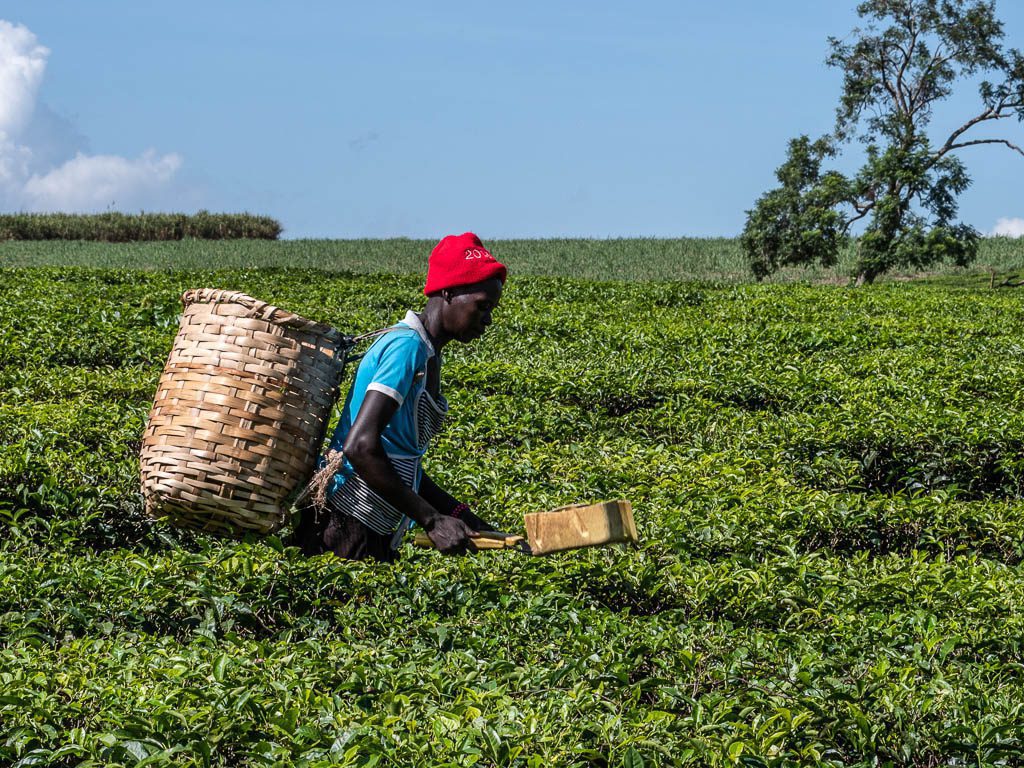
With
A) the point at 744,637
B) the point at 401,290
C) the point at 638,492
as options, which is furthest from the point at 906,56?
the point at 744,637

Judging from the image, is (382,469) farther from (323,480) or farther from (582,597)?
(582,597)

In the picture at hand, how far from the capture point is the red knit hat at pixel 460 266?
4.16 meters

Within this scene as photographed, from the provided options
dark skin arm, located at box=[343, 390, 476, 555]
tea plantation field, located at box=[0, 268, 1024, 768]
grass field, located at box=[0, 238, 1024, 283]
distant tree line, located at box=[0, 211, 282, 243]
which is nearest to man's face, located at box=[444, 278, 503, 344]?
dark skin arm, located at box=[343, 390, 476, 555]

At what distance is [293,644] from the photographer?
423 cm

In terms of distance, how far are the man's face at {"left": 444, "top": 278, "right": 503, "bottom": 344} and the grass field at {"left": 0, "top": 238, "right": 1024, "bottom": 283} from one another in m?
29.4

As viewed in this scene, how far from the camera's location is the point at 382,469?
155 inches

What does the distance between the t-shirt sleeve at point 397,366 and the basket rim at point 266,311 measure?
344 mm

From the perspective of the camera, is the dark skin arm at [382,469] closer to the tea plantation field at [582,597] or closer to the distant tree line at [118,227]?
the tea plantation field at [582,597]

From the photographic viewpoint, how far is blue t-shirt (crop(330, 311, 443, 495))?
13.1 feet

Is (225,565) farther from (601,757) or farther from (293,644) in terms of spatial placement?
(601,757)

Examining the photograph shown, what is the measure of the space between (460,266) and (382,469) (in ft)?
2.56

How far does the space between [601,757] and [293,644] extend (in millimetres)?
1424

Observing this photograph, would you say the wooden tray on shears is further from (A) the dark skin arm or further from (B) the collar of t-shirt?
(B) the collar of t-shirt

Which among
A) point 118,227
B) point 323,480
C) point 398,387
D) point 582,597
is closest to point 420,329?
point 398,387
